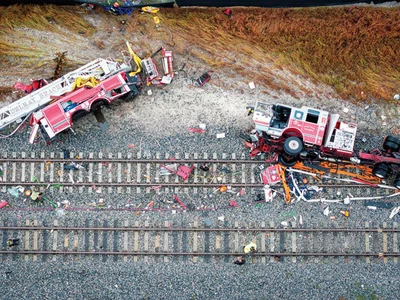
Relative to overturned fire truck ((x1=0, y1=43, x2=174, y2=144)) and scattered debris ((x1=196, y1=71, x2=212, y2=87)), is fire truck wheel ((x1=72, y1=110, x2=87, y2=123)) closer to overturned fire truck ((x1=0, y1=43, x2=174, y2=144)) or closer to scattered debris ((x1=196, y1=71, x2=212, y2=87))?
overturned fire truck ((x1=0, y1=43, x2=174, y2=144))

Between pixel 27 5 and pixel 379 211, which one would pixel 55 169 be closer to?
pixel 27 5

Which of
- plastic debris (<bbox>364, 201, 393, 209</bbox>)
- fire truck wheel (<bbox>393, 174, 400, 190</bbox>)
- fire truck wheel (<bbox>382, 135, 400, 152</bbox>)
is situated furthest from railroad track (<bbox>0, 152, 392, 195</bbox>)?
fire truck wheel (<bbox>382, 135, 400, 152</bbox>)

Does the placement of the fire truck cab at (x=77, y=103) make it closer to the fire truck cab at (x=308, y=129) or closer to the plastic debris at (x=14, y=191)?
the plastic debris at (x=14, y=191)

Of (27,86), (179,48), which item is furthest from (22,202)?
(179,48)

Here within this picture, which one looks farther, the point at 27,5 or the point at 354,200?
the point at 27,5

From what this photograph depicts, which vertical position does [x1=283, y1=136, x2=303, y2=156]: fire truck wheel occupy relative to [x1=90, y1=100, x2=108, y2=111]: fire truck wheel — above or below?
below

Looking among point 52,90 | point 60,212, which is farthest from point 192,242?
point 52,90
